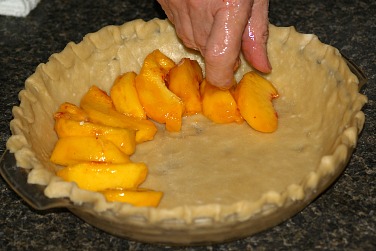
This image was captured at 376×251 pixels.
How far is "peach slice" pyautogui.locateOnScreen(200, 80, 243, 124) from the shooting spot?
6.38 feet

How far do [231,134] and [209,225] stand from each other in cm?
49

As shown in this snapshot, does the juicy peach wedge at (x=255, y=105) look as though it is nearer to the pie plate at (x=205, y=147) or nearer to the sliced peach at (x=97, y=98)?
the pie plate at (x=205, y=147)

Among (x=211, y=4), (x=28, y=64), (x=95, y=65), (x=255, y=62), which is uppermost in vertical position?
(x=211, y=4)

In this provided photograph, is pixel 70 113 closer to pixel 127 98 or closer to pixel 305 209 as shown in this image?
pixel 127 98

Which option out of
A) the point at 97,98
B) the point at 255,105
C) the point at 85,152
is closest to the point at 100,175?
the point at 85,152

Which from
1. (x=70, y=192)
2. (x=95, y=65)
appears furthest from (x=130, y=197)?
(x=95, y=65)

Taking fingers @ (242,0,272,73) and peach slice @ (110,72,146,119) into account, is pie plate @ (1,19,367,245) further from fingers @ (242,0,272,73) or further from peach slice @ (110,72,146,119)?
fingers @ (242,0,272,73)

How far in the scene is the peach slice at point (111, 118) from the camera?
190 cm

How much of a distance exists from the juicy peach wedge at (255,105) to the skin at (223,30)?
3.4 inches

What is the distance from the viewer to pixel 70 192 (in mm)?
1529

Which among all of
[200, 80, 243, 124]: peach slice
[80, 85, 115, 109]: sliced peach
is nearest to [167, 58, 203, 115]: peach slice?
[200, 80, 243, 124]: peach slice

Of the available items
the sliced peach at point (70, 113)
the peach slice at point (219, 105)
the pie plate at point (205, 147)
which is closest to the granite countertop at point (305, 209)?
the pie plate at point (205, 147)

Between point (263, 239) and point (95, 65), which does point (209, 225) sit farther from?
point (95, 65)

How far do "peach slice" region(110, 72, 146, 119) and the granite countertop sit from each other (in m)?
0.32
